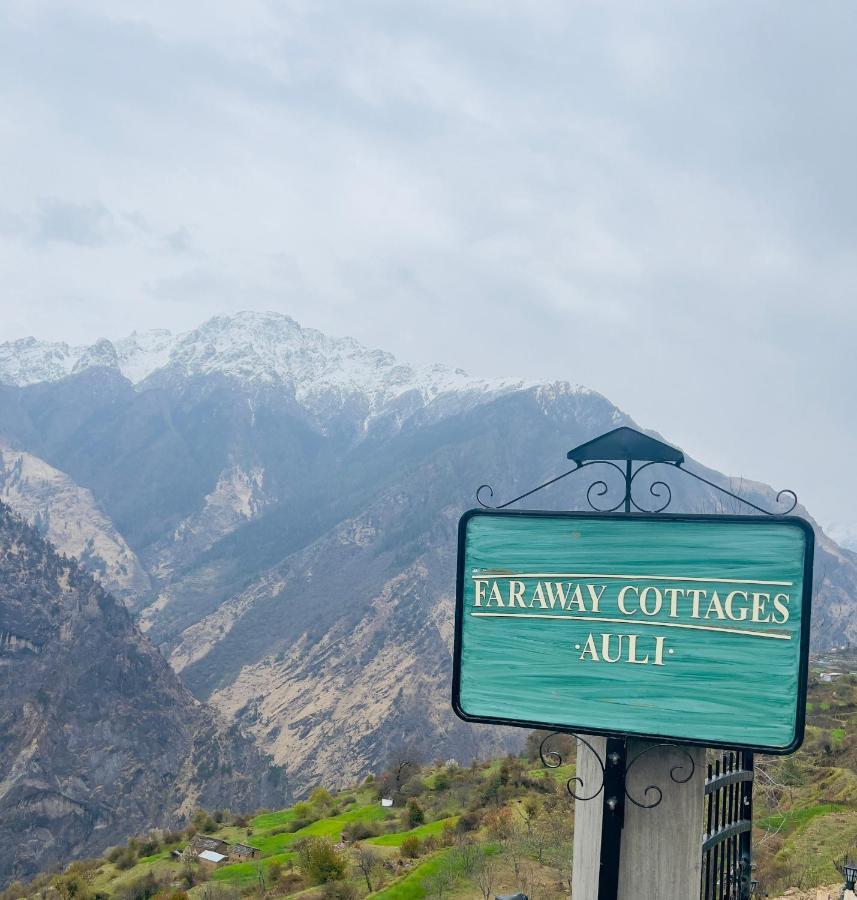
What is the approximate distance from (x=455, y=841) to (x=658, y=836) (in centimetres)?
1988

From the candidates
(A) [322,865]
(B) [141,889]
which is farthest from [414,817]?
(A) [322,865]

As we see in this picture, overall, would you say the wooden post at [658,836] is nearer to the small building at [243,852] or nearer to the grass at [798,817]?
the grass at [798,817]

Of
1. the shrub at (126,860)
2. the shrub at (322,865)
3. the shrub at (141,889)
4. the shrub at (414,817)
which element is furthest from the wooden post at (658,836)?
the shrub at (126,860)

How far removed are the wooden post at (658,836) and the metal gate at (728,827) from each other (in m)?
1.14

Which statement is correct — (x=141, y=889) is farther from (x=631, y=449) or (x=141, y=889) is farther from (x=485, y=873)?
(x=631, y=449)

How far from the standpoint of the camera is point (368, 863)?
67.7 ft

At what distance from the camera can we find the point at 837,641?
17412 centimetres

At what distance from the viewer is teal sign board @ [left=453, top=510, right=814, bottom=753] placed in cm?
360

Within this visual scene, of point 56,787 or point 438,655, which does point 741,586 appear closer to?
point 56,787

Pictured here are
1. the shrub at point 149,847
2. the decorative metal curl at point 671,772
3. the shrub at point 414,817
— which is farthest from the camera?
the shrub at point 149,847

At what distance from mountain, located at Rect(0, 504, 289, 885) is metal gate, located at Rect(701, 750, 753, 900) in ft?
308

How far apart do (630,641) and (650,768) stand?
657mm

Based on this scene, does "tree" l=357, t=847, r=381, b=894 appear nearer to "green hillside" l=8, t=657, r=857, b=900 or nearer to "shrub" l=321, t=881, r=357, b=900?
"green hillside" l=8, t=657, r=857, b=900

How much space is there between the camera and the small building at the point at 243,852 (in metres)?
33.2
